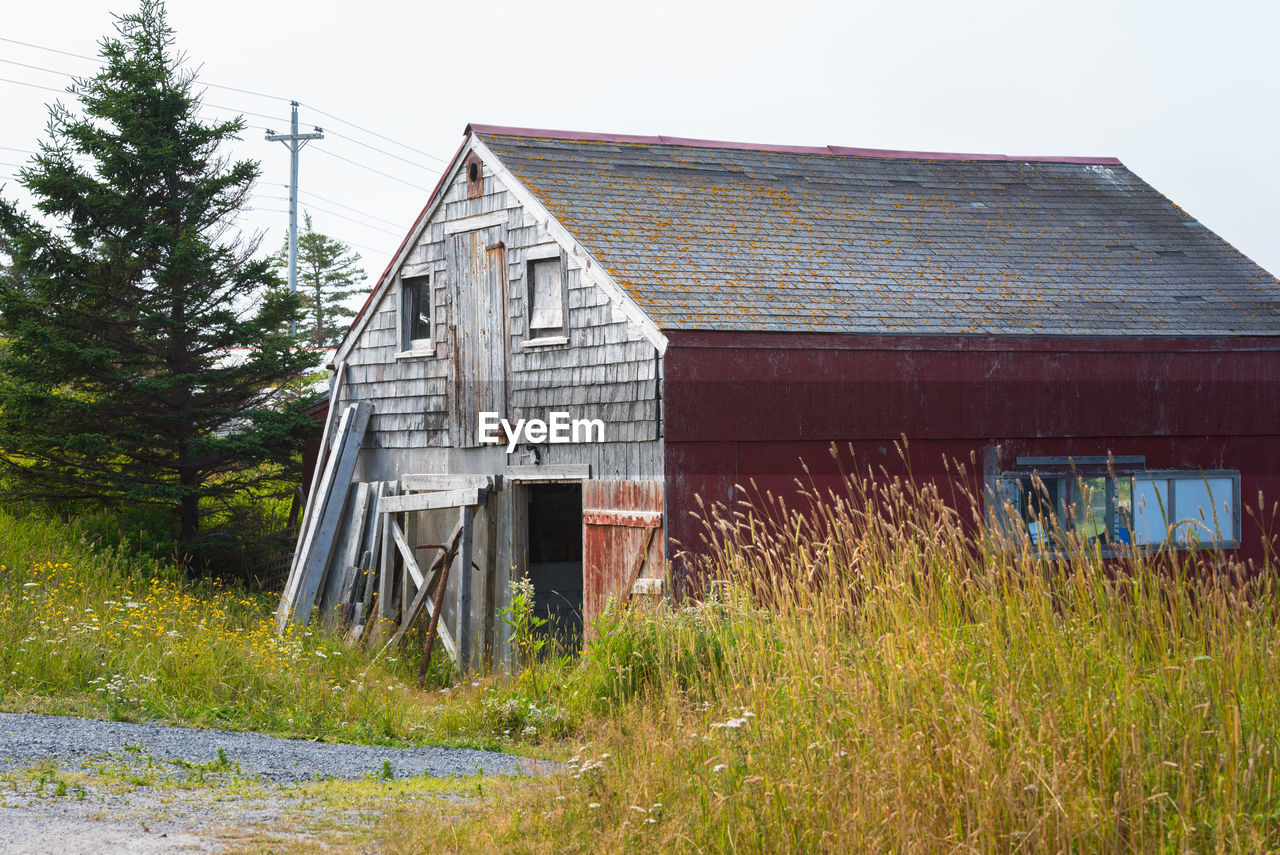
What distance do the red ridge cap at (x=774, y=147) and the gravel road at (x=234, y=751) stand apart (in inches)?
344

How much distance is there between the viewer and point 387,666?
531 inches

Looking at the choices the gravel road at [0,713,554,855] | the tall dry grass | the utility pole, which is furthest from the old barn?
the utility pole

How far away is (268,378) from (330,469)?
4.51 metres

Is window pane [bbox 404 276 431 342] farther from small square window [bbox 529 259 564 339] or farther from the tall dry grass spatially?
the tall dry grass

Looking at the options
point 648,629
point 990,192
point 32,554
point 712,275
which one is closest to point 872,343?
point 712,275

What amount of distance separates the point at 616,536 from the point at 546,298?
300 centimetres

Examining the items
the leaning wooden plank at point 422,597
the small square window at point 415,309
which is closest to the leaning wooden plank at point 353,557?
the leaning wooden plank at point 422,597

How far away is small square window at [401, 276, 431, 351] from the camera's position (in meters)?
16.0

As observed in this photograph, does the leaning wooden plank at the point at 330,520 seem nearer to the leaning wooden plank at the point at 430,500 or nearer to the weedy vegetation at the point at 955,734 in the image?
the leaning wooden plank at the point at 430,500

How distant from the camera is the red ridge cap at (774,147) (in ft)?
49.4

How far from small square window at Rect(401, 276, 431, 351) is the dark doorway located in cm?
249

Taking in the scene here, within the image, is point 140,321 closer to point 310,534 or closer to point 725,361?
point 310,534

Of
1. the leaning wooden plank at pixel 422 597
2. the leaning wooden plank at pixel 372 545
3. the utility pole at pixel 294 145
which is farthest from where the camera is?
the utility pole at pixel 294 145

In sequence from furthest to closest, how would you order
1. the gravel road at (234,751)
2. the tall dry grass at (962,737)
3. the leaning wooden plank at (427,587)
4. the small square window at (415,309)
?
the small square window at (415,309) < the leaning wooden plank at (427,587) < the gravel road at (234,751) < the tall dry grass at (962,737)
